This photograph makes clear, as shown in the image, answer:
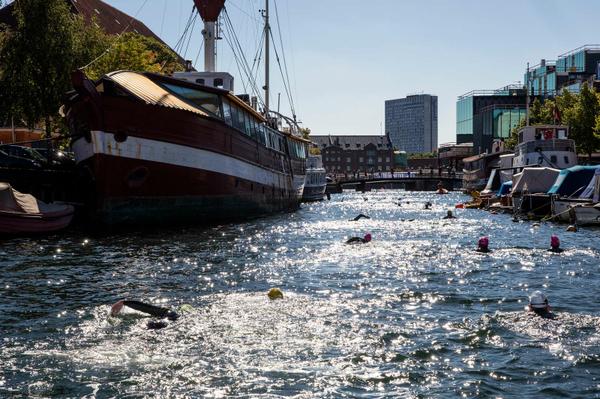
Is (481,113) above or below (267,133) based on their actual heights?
above

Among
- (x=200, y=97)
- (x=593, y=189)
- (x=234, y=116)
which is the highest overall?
(x=200, y=97)

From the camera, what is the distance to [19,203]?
2530 cm

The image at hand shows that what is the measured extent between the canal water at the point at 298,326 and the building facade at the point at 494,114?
106 meters

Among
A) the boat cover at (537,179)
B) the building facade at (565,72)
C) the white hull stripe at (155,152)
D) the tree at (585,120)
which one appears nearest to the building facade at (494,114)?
the building facade at (565,72)

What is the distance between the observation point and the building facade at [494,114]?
123 metres

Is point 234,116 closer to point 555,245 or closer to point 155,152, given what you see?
point 155,152

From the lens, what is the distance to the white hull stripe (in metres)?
25.8

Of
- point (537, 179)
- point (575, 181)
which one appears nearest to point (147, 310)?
point (575, 181)

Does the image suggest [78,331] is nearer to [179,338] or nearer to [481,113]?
[179,338]

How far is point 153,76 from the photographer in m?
30.2

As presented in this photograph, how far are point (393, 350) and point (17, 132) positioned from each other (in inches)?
2292

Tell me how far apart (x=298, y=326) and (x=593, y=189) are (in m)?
30.3

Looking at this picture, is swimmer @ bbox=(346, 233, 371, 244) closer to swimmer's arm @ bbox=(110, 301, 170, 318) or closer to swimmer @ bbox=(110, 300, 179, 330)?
swimmer @ bbox=(110, 300, 179, 330)

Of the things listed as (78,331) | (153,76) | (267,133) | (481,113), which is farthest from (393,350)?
(481,113)
